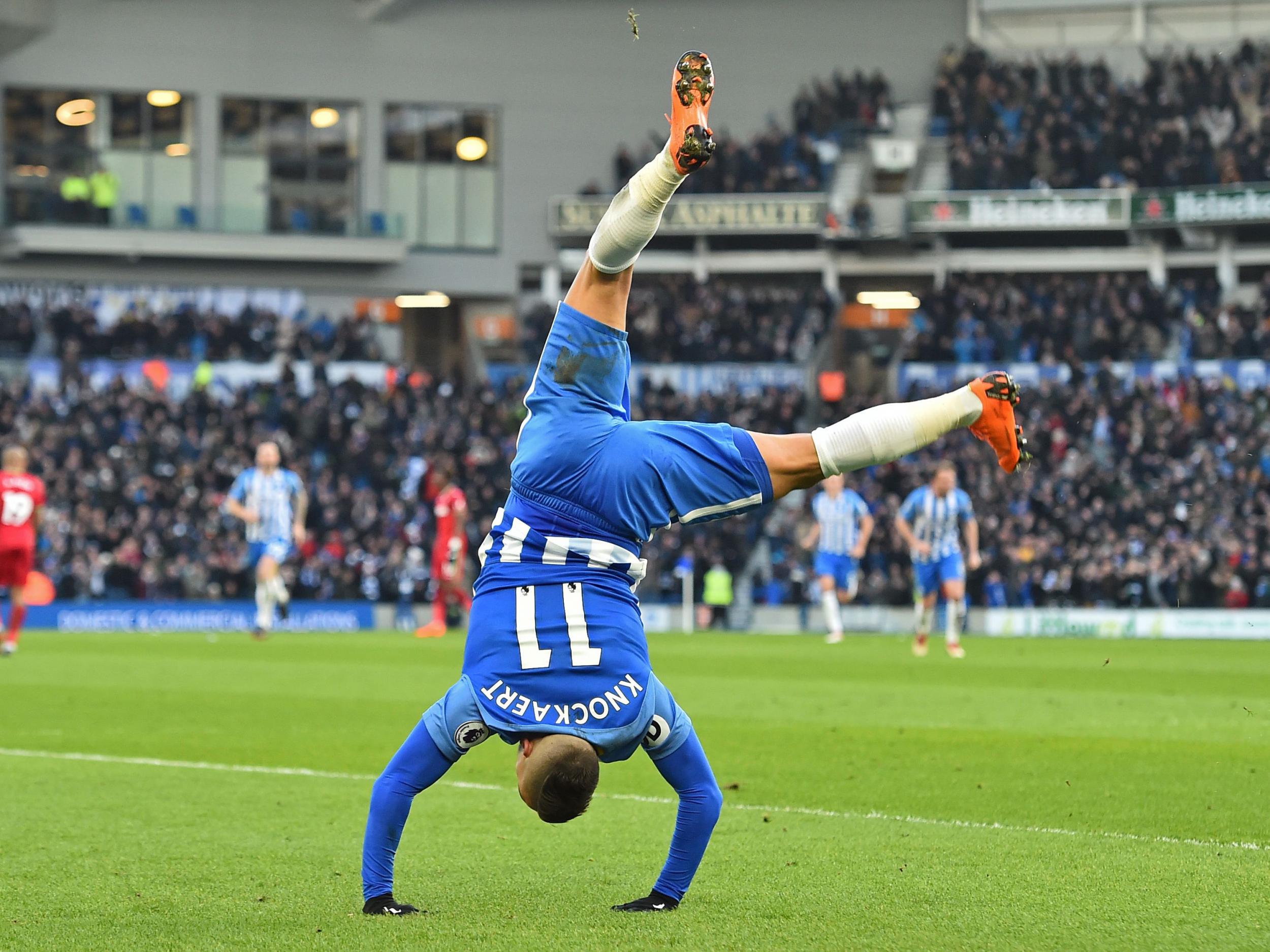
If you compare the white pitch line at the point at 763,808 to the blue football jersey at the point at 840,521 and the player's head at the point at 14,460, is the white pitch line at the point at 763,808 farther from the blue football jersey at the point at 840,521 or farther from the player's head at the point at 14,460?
the blue football jersey at the point at 840,521

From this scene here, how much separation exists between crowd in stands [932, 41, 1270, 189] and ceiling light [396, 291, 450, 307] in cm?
1399

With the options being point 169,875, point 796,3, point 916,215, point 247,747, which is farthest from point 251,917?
point 796,3

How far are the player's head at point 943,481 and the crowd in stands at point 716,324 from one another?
19085mm

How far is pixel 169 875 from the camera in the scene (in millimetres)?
6410

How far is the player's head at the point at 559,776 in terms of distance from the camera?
5008mm

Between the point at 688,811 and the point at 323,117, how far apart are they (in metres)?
40.9

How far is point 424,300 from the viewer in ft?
149

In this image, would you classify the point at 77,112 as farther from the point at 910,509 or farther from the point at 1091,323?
the point at 910,509

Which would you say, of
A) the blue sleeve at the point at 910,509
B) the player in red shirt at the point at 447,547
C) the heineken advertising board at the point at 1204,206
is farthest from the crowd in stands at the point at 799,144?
the blue sleeve at the point at 910,509

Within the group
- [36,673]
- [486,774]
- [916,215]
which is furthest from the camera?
[916,215]

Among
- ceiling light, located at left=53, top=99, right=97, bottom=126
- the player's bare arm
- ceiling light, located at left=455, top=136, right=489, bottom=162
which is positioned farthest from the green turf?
ceiling light, located at left=455, top=136, right=489, bottom=162

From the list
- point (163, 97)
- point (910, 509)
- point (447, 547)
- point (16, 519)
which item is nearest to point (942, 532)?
point (910, 509)

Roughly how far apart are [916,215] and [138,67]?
2014cm

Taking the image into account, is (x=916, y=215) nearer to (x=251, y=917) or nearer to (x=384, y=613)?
(x=384, y=613)
